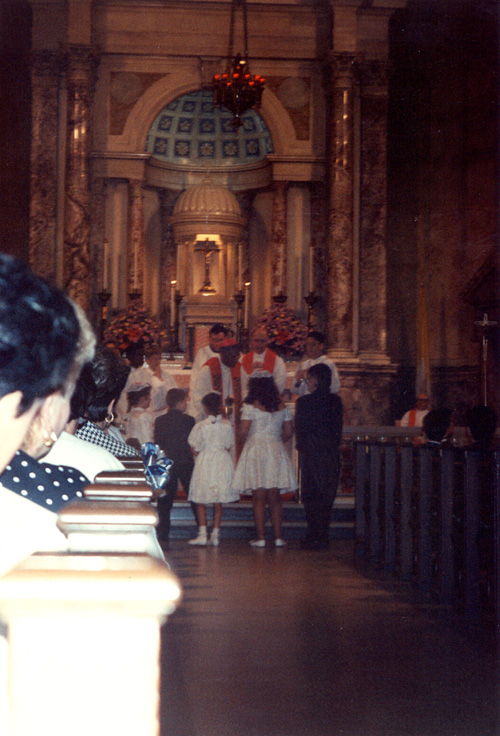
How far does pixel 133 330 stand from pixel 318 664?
8912 millimetres

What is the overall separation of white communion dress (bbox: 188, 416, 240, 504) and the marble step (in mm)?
1006

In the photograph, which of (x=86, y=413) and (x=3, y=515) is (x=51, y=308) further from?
(x=86, y=413)

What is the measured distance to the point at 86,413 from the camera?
390cm

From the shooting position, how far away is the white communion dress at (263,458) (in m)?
9.03

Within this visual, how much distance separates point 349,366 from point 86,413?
407 inches

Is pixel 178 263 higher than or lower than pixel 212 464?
higher

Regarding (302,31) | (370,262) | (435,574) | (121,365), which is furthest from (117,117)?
(121,365)

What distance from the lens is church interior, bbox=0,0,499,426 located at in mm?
14180

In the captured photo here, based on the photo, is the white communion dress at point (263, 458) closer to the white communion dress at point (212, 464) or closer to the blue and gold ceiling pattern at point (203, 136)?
the white communion dress at point (212, 464)

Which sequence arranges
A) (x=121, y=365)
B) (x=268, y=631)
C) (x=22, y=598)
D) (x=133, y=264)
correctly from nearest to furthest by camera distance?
(x=22, y=598) → (x=121, y=365) → (x=268, y=631) → (x=133, y=264)

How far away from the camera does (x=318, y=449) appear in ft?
29.9

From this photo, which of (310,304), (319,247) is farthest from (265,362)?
(319,247)

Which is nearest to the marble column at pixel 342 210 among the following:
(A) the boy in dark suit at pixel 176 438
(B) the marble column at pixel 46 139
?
(B) the marble column at pixel 46 139

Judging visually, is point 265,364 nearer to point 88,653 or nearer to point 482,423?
point 482,423
